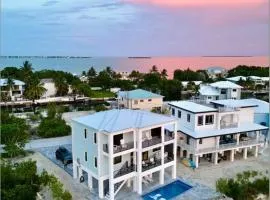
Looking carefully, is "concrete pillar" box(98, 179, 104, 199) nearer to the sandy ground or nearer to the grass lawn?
the sandy ground

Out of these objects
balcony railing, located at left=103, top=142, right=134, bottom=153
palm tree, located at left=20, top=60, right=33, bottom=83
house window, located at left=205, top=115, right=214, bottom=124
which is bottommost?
balcony railing, located at left=103, top=142, right=134, bottom=153

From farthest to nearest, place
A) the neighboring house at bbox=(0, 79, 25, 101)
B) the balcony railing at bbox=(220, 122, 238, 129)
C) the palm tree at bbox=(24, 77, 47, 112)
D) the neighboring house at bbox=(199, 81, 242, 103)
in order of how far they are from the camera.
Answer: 1. the neighboring house at bbox=(199, 81, 242, 103)
2. the neighboring house at bbox=(0, 79, 25, 101)
3. the palm tree at bbox=(24, 77, 47, 112)
4. the balcony railing at bbox=(220, 122, 238, 129)

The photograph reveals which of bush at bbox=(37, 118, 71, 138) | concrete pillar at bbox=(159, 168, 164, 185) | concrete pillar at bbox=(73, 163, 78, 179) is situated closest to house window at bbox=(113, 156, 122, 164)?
concrete pillar at bbox=(159, 168, 164, 185)

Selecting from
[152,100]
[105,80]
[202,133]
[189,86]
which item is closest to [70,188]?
[202,133]

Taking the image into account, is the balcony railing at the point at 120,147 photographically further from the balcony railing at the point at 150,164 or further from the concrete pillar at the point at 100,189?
the concrete pillar at the point at 100,189

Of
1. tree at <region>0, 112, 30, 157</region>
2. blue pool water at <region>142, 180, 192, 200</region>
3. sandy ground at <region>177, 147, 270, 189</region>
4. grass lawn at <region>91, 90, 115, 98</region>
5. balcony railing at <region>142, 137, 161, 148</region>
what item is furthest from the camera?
grass lawn at <region>91, 90, 115, 98</region>

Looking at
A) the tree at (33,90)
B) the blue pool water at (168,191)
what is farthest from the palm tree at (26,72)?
the blue pool water at (168,191)

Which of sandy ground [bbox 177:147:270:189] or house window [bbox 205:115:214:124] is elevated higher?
house window [bbox 205:115:214:124]
